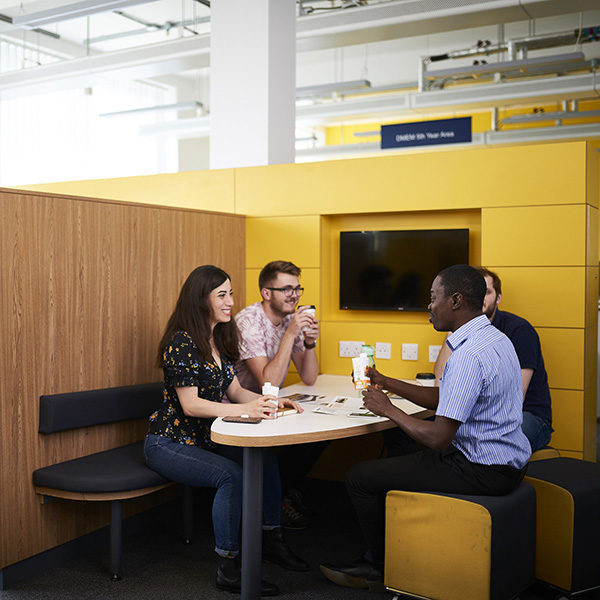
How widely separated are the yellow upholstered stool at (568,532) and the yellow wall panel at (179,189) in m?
2.80

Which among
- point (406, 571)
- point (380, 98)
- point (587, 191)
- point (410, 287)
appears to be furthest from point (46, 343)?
point (380, 98)

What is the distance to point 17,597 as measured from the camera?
2.95 metres

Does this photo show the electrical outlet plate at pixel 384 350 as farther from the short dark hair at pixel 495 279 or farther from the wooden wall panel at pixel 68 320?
the wooden wall panel at pixel 68 320

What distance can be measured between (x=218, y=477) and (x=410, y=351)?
5.48ft

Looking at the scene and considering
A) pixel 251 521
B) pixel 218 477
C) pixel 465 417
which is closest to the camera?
pixel 465 417

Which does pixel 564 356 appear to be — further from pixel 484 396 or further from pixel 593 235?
pixel 484 396

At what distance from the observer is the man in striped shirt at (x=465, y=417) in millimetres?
2566

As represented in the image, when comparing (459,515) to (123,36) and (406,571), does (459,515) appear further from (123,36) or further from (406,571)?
(123,36)

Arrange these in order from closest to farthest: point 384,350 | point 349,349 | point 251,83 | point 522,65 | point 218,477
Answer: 1. point 218,477
2. point 384,350
3. point 349,349
4. point 251,83
5. point 522,65

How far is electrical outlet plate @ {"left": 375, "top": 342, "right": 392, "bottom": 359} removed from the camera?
4285 mm

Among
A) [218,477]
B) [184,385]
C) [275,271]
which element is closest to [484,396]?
[218,477]

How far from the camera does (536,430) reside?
3416mm

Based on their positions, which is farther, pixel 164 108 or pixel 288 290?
pixel 164 108

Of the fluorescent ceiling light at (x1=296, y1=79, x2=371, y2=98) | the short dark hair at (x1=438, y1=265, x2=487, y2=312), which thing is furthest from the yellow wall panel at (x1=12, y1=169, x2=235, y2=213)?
the fluorescent ceiling light at (x1=296, y1=79, x2=371, y2=98)
